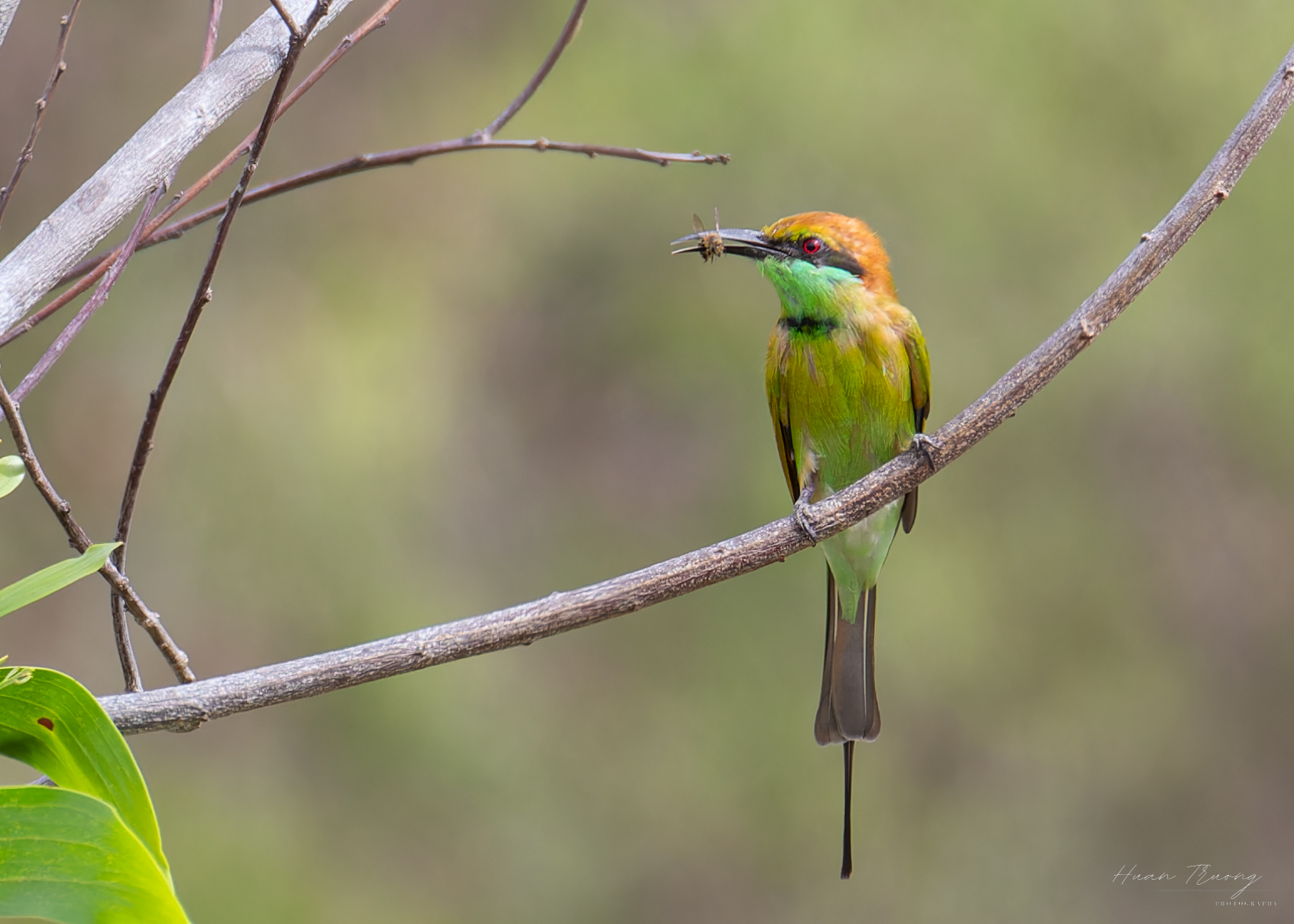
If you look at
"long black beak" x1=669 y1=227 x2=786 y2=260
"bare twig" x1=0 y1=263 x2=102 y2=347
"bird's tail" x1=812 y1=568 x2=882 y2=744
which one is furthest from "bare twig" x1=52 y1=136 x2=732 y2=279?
"bird's tail" x1=812 y1=568 x2=882 y2=744

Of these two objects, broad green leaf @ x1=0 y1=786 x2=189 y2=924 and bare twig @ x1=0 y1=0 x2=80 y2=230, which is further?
bare twig @ x1=0 y1=0 x2=80 y2=230

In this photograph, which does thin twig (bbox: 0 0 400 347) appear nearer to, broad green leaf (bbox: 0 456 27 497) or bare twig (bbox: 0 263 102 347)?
bare twig (bbox: 0 263 102 347)

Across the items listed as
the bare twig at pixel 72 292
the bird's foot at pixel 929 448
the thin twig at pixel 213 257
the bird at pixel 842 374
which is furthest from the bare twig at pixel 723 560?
the bird at pixel 842 374

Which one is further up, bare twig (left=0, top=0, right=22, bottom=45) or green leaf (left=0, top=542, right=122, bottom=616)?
bare twig (left=0, top=0, right=22, bottom=45)

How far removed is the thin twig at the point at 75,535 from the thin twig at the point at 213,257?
22 millimetres

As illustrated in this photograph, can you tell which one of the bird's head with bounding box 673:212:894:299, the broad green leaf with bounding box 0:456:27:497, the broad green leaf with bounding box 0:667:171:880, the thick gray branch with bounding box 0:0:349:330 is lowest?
the broad green leaf with bounding box 0:667:171:880

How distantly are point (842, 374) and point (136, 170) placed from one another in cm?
113

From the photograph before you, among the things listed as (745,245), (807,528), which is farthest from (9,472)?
(745,245)

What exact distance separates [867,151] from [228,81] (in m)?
2.20

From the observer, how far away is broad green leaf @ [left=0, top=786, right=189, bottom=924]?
0.41 meters

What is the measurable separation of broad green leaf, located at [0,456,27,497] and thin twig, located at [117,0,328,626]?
0.29 feet

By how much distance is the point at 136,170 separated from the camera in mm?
613

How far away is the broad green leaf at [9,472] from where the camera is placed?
1.57 ft

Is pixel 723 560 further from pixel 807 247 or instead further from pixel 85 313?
pixel 807 247
